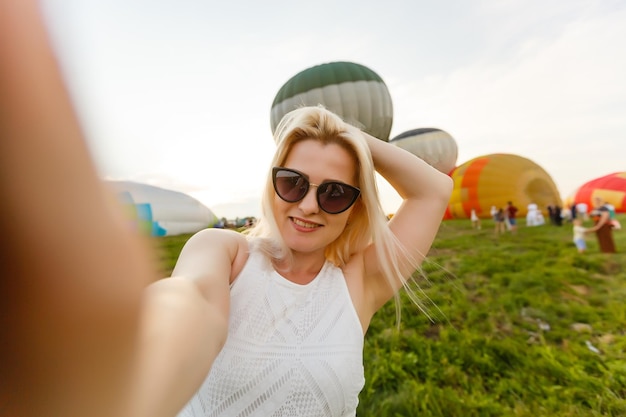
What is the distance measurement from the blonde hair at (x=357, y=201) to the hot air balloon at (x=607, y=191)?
21.8 metres

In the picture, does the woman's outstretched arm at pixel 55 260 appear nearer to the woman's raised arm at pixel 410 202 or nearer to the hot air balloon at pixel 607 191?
the woman's raised arm at pixel 410 202

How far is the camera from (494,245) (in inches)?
397

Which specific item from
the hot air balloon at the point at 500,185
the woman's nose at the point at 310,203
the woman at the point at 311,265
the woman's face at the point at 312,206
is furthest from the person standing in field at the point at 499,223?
the woman's nose at the point at 310,203

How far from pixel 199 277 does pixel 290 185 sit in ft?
1.98

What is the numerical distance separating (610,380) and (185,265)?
3.77m

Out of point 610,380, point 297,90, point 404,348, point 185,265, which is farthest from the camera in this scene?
point 297,90

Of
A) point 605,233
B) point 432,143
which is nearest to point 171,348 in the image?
point 605,233

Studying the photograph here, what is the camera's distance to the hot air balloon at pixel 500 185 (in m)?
19.0

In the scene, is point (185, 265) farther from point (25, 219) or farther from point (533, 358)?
point (533, 358)

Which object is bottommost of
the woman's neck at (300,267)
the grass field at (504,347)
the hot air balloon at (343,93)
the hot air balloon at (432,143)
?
the grass field at (504,347)

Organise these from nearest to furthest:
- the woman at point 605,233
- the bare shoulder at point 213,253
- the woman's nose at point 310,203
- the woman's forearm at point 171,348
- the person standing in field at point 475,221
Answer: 1. the woman's forearm at point 171,348
2. the bare shoulder at point 213,253
3. the woman's nose at point 310,203
4. the woman at point 605,233
5. the person standing in field at point 475,221

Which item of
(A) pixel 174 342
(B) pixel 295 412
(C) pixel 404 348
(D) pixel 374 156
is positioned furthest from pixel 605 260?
(A) pixel 174 342

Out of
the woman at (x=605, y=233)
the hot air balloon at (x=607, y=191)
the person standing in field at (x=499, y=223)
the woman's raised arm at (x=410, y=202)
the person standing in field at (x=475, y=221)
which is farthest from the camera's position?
the hot air balloon at (x=607, y=191)

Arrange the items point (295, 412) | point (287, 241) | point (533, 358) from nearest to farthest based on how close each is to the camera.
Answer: point (295, 412)
point (287, 241)
point (533, 358)
